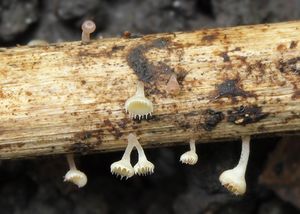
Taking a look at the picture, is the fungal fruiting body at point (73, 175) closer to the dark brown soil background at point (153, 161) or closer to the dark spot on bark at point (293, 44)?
the dark brown soil background at point (153, 161)

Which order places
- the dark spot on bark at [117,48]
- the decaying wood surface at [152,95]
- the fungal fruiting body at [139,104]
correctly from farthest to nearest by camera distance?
1. the dark spot on bark at [117,48]
2. the decaying wood surface at [152,95]
3. the fungal fruiting body at [139,104]

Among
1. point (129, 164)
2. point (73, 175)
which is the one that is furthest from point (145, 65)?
point (73, 175)

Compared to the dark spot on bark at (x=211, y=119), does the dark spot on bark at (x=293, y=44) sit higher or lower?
higher

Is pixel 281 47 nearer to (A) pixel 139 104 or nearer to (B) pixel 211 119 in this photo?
(B) pixel 211 119

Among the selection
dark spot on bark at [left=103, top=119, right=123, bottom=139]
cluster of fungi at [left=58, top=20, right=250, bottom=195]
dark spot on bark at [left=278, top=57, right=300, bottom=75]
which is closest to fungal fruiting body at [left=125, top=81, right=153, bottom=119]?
cluster of fungi at [left=58, top=20, right=250, bottom=195]

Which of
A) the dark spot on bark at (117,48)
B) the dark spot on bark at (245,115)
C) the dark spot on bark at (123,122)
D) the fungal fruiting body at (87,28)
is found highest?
the fungal fruiting body at (87,28)

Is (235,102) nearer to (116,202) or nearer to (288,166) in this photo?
(288,166)

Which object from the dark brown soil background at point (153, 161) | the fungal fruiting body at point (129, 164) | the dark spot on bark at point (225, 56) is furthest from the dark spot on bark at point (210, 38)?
the dark brown soil background at point (153, 161)

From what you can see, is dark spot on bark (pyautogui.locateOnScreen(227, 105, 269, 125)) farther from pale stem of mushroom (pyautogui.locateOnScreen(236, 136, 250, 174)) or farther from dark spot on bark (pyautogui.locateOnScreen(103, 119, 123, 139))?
dark spot on bark (pyautogui.locateOnScreen(103, 119, 123, 139))
